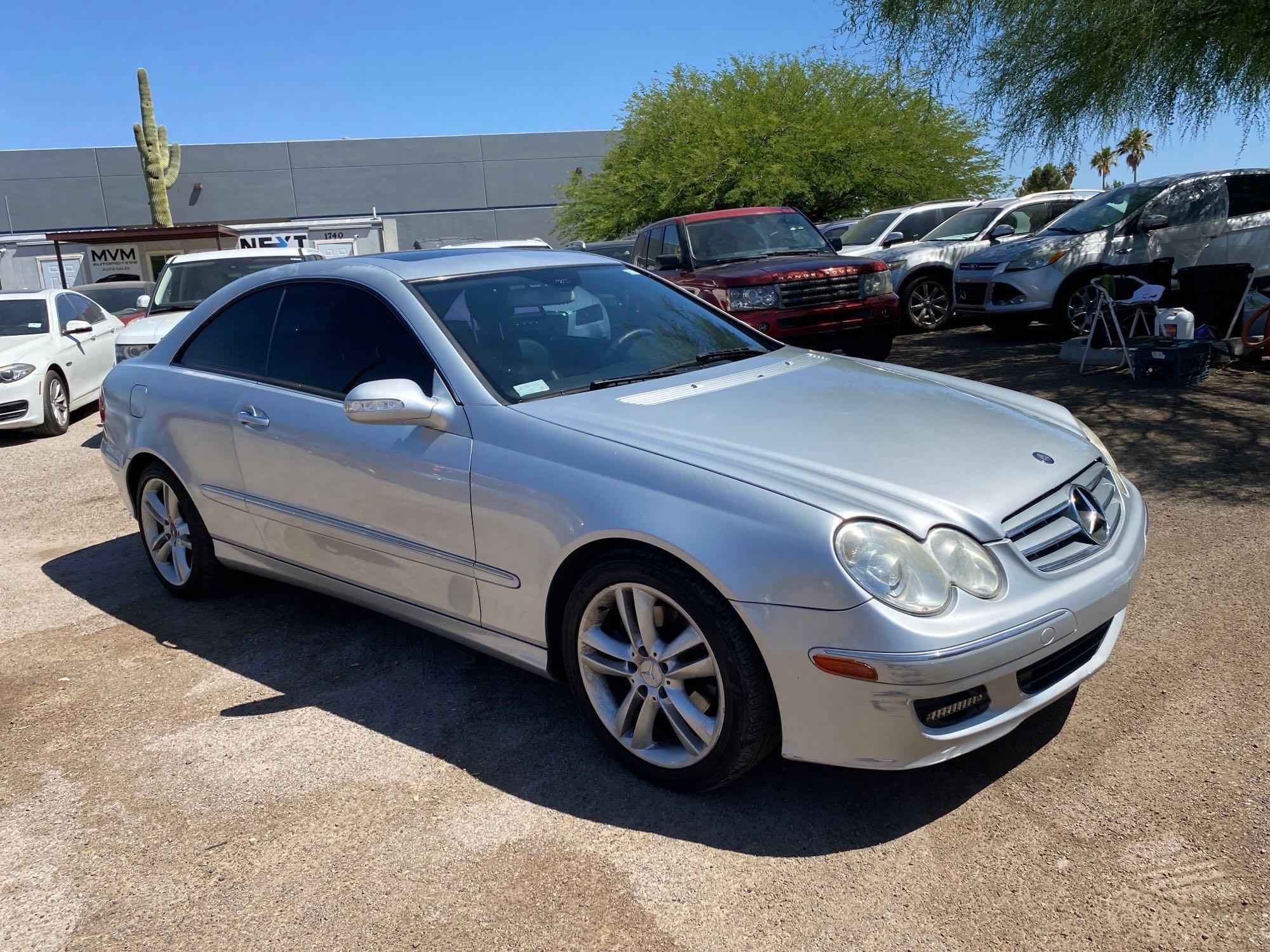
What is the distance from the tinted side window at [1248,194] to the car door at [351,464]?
395 inches

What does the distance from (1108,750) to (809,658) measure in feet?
3.96

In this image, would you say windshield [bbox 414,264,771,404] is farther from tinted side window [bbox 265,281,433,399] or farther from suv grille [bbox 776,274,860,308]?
suv grille [bbox 776,274,860,308]

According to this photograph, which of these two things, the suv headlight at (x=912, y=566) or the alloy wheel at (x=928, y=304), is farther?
the alloy wheel at (x=928, y=304)

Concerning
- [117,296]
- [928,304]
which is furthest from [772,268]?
[117,296]

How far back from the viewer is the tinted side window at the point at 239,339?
181 inches

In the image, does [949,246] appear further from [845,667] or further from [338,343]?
[845,667]

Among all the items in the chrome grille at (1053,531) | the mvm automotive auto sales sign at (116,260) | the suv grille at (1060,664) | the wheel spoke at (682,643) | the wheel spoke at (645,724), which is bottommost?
the wheel spoke at (645,724)

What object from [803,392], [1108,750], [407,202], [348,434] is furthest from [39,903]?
[407,202]

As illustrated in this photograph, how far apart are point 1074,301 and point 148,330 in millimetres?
9612

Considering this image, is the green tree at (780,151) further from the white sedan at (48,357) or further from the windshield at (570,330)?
the windshield at (570,330)

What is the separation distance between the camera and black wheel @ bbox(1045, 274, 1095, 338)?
11523 millimetres

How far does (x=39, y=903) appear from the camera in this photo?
2.89m

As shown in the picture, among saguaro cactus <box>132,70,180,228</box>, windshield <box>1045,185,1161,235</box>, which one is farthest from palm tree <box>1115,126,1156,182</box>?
saguaro cactus <box>132,70,180,228</box>

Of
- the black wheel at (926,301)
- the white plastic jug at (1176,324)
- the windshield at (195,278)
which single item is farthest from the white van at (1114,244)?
the windshield at (195,278)
